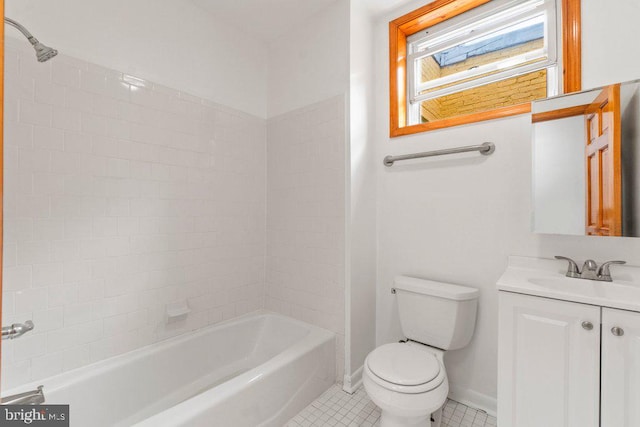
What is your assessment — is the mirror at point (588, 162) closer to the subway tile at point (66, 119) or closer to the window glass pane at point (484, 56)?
the window glass pane at point (484, 56)

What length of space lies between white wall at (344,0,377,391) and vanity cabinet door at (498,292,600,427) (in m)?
0.88

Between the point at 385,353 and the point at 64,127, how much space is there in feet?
6.39

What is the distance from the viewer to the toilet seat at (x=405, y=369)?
1.34 m

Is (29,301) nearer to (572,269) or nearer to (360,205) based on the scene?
(360,205)

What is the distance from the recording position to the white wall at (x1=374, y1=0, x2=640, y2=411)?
4.80ft

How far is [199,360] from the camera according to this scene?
1933 millimetres

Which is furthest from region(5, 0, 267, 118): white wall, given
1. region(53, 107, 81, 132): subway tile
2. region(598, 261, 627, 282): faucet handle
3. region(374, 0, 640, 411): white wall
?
region(598, 261, 627, 282): faucet handle

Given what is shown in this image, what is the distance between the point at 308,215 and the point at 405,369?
1.15 meters

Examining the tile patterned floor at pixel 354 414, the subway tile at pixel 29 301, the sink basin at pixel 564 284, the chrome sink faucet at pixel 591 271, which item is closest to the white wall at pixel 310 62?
the sink basin at pixel 564 284

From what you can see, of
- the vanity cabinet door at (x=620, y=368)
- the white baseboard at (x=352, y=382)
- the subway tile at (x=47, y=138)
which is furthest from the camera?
the white baseboard at (x=352, y=382)

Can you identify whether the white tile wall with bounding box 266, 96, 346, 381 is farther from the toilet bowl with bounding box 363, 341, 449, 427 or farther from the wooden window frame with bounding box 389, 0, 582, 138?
the toilet bowl with bounding box 363, 341, 449, 427

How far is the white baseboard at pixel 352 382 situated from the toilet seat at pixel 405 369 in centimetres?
46

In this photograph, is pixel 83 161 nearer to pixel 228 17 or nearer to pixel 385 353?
pixel 228 17

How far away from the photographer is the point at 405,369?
1.42 m
